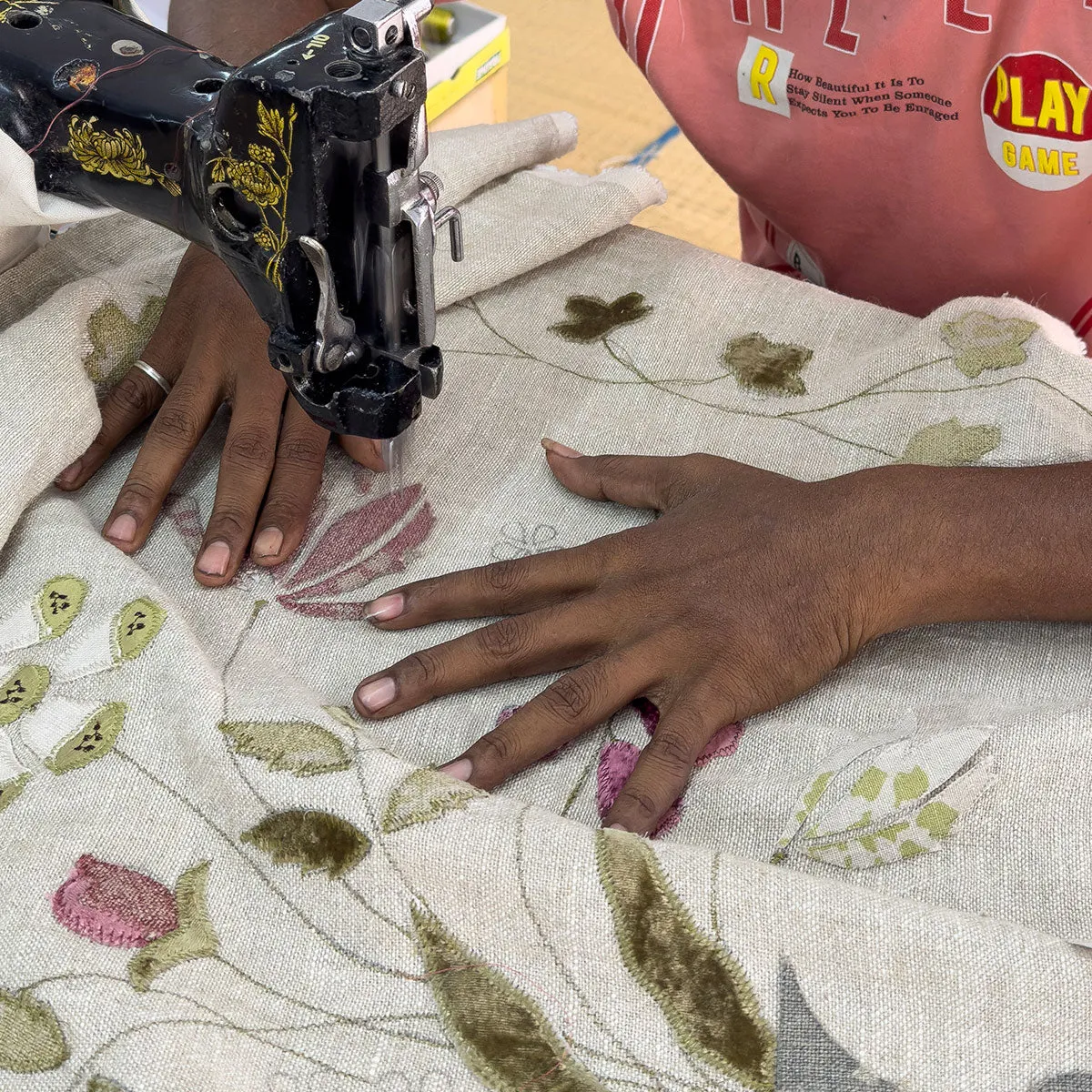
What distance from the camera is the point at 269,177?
2.04 feet

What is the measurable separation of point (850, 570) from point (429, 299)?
0.98 ft

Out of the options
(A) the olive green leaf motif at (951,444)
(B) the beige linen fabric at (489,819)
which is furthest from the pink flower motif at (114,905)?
(A) the olive green leaf motif at (951,444)

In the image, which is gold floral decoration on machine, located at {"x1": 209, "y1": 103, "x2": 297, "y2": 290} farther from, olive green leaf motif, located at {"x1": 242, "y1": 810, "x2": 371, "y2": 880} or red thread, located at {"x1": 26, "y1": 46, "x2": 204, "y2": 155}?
olive green leaf motif, located at {"x1": 242, "y1": 810, "x2": 371, "y2": 880}

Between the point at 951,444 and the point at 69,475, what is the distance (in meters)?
0.61

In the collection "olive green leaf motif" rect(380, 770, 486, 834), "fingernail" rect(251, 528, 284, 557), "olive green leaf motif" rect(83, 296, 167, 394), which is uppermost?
"olive green leaf motif" rect(83, 296, 167, 394)

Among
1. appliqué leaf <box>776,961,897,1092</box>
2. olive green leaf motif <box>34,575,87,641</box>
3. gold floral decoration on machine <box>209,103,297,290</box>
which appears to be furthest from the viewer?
olive green leaf motif <box>34,575,87,641</box>

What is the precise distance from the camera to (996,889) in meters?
0.59

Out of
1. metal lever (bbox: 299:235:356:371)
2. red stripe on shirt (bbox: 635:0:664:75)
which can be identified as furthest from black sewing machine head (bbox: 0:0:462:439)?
red stripe on shirt (bbox: 635:0:664:75)

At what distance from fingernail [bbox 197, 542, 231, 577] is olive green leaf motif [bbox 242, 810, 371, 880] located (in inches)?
8.7

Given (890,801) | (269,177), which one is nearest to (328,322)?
(269,177)

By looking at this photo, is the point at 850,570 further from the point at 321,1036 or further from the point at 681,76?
the point at 681,76

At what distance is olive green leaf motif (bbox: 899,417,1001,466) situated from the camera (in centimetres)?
80

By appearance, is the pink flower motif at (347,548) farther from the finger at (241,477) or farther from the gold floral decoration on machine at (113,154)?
the gold floral decoration on machine at (113,154)

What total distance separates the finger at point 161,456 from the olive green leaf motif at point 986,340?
546mm
